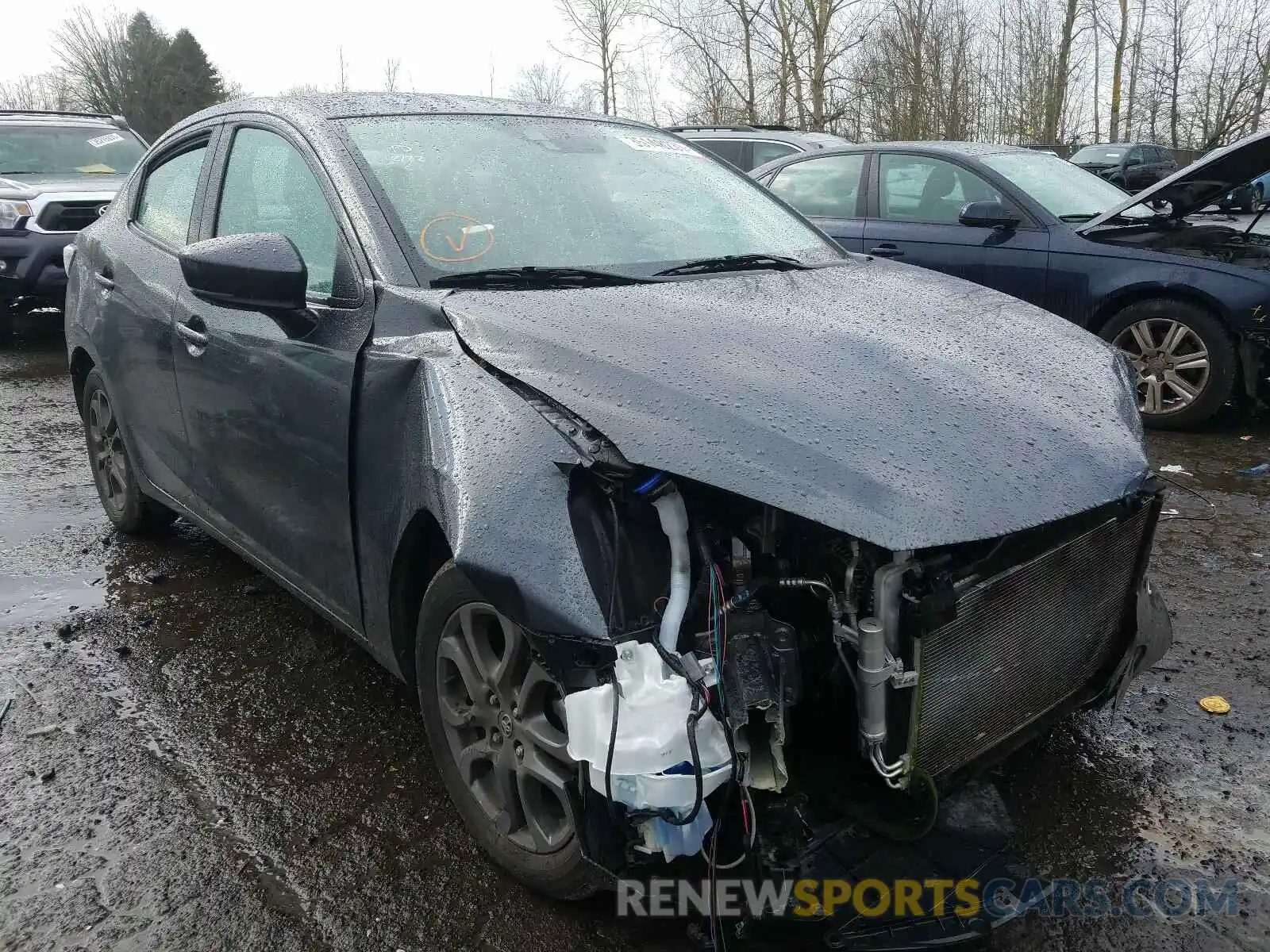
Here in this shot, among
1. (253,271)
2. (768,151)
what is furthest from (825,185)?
(253,271)

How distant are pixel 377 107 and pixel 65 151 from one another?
9.35 metres

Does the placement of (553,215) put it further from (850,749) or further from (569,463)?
(850,749)

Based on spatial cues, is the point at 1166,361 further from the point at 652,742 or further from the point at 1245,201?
the point at 652,742

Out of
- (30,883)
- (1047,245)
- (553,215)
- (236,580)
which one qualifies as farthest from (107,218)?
(1047,245)

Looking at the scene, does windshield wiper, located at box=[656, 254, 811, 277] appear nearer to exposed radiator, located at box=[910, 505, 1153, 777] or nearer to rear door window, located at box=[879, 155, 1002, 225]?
exposed radiator, located at box=[910, 505, 1153, 777]

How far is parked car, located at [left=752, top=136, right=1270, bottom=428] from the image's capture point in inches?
213

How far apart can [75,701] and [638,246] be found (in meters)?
2.23

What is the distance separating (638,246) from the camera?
282 cm

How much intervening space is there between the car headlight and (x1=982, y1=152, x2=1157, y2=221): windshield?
831cm

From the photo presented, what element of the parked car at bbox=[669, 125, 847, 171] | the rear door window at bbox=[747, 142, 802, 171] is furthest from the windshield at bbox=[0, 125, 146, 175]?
the rear door window at bbox=[747, 142, 802, 171]

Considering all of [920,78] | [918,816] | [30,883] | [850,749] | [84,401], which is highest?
[920,78]

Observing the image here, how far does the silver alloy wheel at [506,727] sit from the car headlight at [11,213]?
901cm

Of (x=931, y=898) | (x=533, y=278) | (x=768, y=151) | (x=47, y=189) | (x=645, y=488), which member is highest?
(x=768, y=151)

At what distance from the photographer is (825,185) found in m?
7.07
